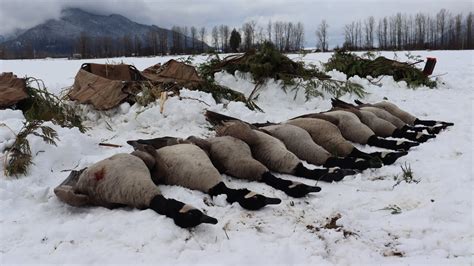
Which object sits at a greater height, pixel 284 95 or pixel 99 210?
pixel 284 95

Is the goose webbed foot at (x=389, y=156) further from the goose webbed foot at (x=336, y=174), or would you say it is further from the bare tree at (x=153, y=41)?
the bare tree at (x=153, y=41)

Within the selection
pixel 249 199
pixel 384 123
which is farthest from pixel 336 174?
pixel 384 123

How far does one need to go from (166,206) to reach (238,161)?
4.32ft

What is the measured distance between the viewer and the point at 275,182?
13.8 ft

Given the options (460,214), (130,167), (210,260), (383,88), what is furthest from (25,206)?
(383,88)

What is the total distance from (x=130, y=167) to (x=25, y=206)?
89 centimetres

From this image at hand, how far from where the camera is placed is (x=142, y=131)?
6.07 metres

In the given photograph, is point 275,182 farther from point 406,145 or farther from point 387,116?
point 387,116

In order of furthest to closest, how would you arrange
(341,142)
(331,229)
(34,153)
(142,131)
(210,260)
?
(142,131), (341,142), (34,153), (331,229), (210,260)

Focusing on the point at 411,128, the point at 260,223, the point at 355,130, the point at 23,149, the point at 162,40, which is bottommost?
the point at 260,223

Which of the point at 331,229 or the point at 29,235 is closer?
the point at 29,235

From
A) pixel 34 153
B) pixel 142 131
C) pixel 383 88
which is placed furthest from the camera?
pixel 383 88

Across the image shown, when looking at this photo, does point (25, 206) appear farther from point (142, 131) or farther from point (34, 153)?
point (142, 131)

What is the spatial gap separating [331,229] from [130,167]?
71.1 inches
